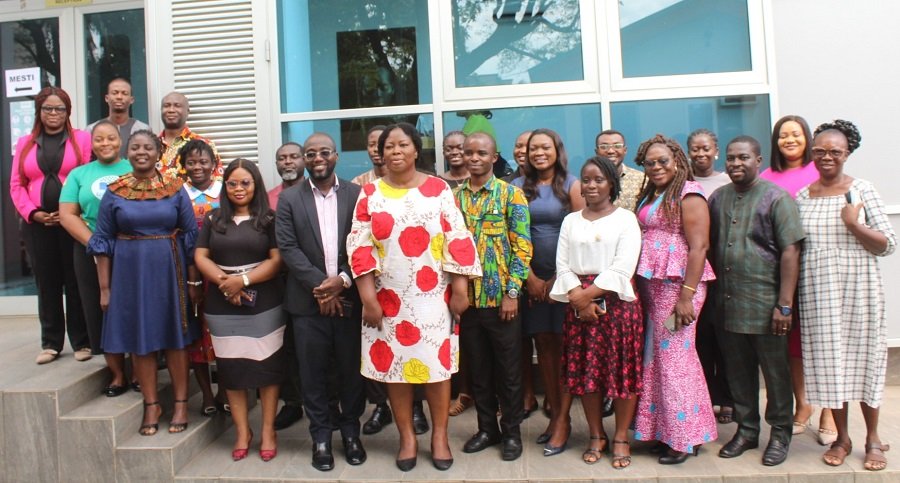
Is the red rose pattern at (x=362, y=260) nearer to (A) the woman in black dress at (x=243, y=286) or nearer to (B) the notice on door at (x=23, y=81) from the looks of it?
(A) the woman in black dress at (x=243, y=286)

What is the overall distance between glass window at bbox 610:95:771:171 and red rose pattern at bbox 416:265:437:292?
2.26 meters

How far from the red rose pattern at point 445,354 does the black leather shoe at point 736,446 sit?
4.96 feet

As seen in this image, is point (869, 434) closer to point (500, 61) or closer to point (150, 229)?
point (500, 61)

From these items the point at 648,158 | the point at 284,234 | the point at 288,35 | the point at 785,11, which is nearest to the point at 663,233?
the point at 648,158

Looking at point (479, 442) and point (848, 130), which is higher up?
point (848, 130)

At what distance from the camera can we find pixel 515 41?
5.07 meters

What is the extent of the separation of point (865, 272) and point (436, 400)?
7.36 feet

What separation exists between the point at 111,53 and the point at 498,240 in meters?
4.48

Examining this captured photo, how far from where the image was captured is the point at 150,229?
3611 millimetres

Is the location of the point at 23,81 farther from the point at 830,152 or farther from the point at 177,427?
the point at 830,152

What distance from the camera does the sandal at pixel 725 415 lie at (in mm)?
3998

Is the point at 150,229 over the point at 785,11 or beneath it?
beneath

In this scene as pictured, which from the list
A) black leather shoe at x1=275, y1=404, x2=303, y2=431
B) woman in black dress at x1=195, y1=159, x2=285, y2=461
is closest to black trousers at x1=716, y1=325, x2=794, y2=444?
woman in black dress at x1=195, y1=159, x2=285, y2=461

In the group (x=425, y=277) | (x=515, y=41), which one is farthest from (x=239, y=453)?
(x=515, y=41)
